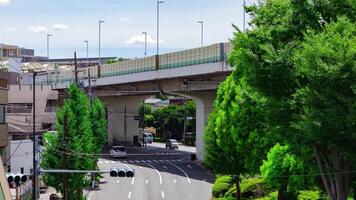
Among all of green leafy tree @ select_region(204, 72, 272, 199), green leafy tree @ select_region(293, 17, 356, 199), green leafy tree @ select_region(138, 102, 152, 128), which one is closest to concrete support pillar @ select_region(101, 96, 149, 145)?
green leafy tree @ select_region(138, 102, 152, 128)

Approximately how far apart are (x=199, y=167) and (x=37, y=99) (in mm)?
26826

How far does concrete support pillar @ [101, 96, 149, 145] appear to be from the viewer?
338ft

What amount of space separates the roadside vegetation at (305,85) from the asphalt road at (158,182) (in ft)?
Answer: 70.3

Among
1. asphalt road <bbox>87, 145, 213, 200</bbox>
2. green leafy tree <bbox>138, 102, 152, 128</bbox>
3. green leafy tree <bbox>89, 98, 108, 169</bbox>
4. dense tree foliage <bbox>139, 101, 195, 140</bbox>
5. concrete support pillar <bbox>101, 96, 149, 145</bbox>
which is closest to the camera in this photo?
asphalt road <bbox>87, 145, 213, 200</bbox>

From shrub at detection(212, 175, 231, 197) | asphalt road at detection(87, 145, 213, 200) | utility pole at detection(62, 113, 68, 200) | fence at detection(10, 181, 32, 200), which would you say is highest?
utility pole at detection(62, 113, 68, 200)

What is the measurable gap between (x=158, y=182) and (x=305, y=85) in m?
39.0

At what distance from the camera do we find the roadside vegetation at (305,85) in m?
18.6

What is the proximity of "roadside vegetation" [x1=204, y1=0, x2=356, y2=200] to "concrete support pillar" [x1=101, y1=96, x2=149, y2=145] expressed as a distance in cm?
7391

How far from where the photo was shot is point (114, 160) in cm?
8088

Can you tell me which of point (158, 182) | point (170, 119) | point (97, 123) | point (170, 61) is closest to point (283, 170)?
point (158, 182)

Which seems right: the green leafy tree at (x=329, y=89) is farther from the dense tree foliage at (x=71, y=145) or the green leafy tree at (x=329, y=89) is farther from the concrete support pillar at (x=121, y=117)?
the concrete support pillar at (x=121, y=117)

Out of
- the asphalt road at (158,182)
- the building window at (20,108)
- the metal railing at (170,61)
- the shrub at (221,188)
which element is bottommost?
the asphalt road at (158,182)

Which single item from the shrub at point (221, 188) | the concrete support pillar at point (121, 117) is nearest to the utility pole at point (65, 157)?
the shrub at point (221, 188)

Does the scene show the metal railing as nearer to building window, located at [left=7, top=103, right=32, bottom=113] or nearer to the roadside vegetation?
building window, located at [left=7, top=103, right=32, bottom=113]
